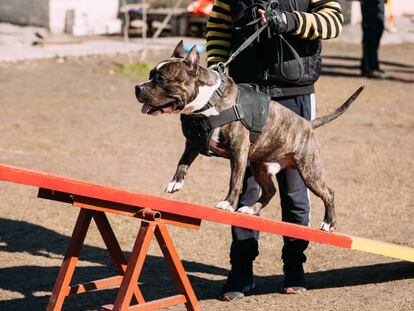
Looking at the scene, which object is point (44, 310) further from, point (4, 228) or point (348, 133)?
point (348, 133)

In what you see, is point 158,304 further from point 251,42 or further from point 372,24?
point 372,24

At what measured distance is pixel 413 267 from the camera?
7.00 meters

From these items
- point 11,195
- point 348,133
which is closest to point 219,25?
point 11,195

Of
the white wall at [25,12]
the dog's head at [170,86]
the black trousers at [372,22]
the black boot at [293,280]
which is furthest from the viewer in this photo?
the white wall at [25,12]

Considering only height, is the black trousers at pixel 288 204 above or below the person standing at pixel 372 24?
above

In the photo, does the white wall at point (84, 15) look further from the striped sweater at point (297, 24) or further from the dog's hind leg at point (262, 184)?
the dog's hind leg at point (262, 184)

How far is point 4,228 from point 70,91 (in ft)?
21.3

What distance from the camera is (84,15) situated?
19.6m

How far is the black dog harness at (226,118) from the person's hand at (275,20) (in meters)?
0.43

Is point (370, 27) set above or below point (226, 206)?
below

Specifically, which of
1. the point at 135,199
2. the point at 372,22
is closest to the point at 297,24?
the point at 135,199

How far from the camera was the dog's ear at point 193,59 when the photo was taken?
204 inches

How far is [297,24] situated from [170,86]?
107cm

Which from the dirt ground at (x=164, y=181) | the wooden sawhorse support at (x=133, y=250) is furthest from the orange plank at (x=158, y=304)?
the dirt ground at (x=164, y=181)
